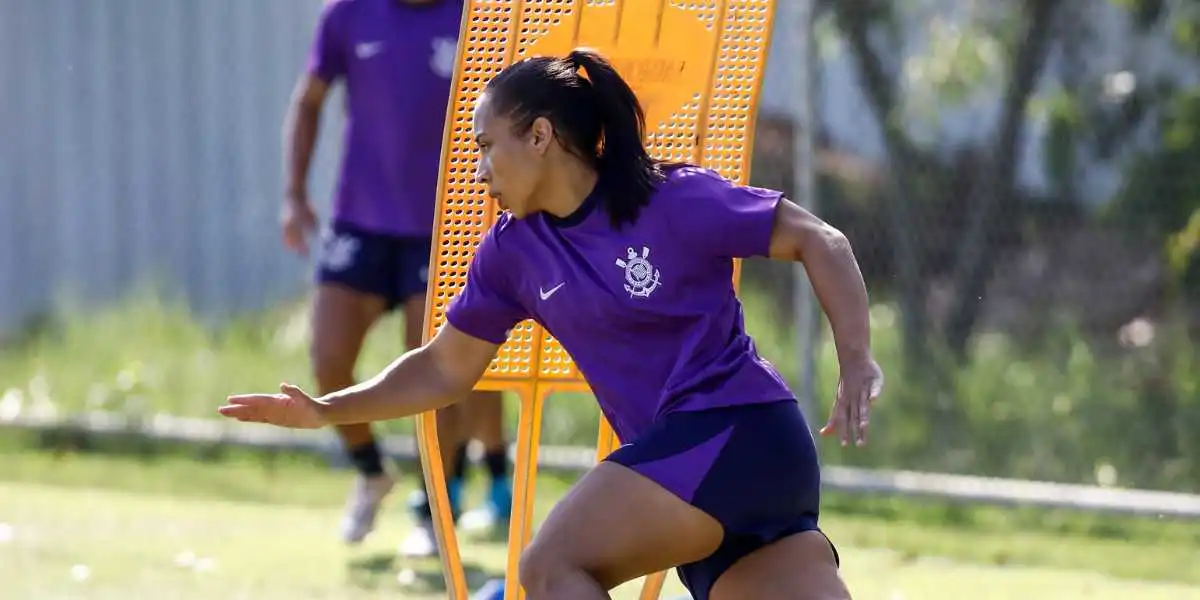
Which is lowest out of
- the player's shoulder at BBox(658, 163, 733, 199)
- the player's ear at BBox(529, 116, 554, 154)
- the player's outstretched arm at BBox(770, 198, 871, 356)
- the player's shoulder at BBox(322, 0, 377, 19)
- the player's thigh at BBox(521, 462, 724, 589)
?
the player's thigh at BBox(521, 462, 724, 589)

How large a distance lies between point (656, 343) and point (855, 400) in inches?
16.9

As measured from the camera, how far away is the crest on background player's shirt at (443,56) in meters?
6.21

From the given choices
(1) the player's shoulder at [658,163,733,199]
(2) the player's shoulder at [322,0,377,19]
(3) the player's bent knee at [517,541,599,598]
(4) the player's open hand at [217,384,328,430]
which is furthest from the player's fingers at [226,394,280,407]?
(2) the player's shoulder at [322,0,377,19]

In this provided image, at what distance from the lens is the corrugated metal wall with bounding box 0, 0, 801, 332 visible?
31.7ft

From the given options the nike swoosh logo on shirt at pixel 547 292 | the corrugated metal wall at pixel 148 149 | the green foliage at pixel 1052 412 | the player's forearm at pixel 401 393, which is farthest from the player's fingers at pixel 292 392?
the corrugated metal wall at pixel 148 149

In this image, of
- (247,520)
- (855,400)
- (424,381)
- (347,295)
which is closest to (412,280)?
(347,295)

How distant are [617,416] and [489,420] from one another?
121 inches

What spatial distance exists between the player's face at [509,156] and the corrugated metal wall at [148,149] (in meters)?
5.73

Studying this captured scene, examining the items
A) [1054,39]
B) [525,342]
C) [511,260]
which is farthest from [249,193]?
[511,260]

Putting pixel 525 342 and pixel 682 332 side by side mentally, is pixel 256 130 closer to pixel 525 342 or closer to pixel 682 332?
pixel 525 342

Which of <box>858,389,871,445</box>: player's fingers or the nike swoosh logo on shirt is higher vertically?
the nike swoosh logo on shirt

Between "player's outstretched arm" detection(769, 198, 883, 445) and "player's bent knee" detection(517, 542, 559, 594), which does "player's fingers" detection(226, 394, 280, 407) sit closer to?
"player's bent knee" detection(517, 542, 559, 594)

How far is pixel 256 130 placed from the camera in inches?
387

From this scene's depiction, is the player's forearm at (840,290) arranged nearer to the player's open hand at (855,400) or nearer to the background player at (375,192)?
the player's open hand at (855,400)
